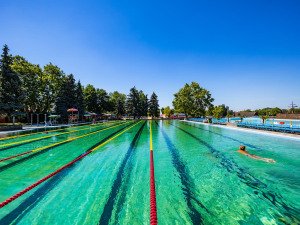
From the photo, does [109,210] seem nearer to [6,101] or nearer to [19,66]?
[6,101]

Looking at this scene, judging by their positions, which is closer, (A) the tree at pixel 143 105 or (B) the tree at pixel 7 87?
(B) the tree at pixel 7 87

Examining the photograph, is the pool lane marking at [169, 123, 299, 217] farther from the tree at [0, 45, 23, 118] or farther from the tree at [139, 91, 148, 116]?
the tree at [139, 91, 148, 116]

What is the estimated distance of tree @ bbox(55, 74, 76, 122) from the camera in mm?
39562

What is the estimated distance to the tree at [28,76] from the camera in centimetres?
3575

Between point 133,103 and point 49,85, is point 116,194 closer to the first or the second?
point 49,85

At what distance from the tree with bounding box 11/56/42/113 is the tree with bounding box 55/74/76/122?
4158 mm

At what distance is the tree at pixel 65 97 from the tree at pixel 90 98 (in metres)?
17.0

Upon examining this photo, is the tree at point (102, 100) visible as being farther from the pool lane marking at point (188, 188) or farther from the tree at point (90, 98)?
the pool lane marking at point (188, 188)

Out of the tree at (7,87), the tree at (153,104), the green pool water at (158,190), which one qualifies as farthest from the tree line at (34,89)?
the tree at (153,104)

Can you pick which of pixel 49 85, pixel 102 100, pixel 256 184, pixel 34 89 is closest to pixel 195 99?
pixel 102 100

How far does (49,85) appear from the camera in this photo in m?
41.4

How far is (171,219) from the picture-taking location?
5.00 metres

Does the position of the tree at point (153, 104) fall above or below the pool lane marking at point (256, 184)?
above

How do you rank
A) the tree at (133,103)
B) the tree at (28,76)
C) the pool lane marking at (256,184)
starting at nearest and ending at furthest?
the pool lane marking at (256,184)
the tree at (28,76)
the tree at (133,103)
